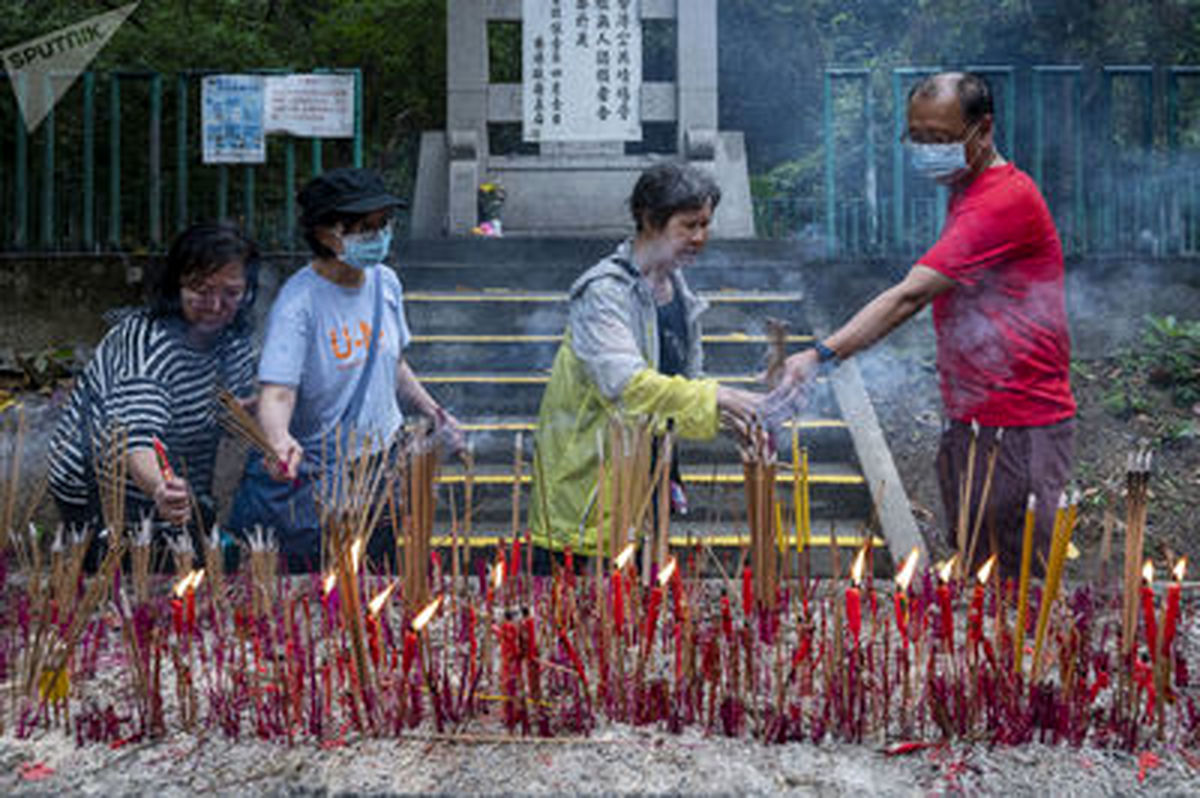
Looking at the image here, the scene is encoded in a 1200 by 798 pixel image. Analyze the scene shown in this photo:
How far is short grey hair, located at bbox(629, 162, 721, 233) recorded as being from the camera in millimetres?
2902

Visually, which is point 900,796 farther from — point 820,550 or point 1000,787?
point 820,550

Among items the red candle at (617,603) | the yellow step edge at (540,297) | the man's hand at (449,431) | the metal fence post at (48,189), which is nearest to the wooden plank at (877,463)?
the yellow step edge at (540,297)

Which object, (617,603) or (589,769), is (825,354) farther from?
(589,769)

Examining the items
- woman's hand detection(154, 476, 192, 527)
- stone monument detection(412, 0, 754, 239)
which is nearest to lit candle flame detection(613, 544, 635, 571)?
woman's hand detection(154, 476, 192, 527)

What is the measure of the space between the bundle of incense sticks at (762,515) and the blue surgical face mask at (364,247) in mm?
1328

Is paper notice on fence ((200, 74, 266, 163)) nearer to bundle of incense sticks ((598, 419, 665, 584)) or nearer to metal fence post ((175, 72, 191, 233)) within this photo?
metal fence post ((175, 72, 191, 233))

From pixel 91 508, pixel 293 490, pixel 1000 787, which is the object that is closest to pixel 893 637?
pixel 1000 787

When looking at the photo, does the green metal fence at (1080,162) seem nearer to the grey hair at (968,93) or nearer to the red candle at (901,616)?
the grey hair at (968,93)

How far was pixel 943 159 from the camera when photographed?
3.17 metres

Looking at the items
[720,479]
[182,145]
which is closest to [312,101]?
[182,145]

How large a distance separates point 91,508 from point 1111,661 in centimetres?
278

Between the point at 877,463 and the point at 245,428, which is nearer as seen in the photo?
the point at 245,428

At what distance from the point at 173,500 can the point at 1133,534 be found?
2175mm

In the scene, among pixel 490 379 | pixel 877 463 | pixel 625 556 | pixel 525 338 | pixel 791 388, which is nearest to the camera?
pixel 625 556
